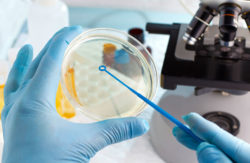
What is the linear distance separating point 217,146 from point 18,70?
56 centimetres

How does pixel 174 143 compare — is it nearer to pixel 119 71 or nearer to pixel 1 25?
pixel 119 71

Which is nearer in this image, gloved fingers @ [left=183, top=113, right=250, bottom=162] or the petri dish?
gloved fingers @ [left=183, top=113, right=250, bottom=162]

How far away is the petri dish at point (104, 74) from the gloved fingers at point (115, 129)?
0.33 feet

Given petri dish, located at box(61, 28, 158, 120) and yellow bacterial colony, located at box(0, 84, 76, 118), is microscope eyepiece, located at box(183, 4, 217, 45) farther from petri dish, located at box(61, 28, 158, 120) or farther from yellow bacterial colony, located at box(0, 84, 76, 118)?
yellow bacterial colony, located at box(0, 84, 76, 118)

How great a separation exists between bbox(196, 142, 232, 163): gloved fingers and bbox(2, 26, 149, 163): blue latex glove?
14 centimetres

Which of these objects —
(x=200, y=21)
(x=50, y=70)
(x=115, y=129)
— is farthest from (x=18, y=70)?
(x=200, y=21)

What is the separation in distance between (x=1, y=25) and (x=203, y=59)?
2.77 ft

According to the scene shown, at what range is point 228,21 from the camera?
33.8 inches

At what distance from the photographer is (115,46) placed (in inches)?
35.3

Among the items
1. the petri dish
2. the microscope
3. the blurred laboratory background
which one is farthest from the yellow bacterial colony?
the microscope

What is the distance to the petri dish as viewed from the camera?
2.84ft

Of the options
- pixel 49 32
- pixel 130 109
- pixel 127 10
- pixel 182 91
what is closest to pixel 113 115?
pixel 130 109

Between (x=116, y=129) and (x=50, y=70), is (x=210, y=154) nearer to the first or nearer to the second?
(x=116, y=129)

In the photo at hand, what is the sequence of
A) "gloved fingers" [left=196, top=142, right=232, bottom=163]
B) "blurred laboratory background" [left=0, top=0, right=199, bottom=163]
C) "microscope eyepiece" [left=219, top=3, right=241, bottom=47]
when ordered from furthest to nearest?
"blurred laboratory background" [left=0, top=0, right=199, bottom=163]
"microscope eyepiece" [left=219, top=3, right=241, bottom=47]
"gloved fingers" [left=196, top=142, right=232, bottom=163]
